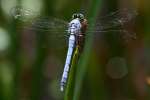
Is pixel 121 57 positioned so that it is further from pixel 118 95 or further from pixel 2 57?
pixel 2 57

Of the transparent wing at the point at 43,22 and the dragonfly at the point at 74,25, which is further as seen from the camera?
the transparent wing at the point at 43,22

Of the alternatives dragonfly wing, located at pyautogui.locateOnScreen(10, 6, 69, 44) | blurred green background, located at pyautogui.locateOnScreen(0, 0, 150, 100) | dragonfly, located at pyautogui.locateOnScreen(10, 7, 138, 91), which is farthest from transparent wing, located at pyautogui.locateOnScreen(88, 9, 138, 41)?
blurred green background, located at pyautogui.locateOnScreen(0, 0, 150, 100)

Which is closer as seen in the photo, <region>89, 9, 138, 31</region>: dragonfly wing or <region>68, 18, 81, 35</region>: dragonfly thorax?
<region>68, 18, 81, 35</region>: dragonfly thorax

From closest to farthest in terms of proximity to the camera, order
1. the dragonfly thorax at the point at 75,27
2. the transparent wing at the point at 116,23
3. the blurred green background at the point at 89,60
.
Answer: the dragonfly thorax at the point at 75,27 < the transparent wing at the point at 116,23 < the blurred green background at the point at 89,60

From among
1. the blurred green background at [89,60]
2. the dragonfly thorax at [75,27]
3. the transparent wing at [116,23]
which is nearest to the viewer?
the dragonfly thorax at [75,27]

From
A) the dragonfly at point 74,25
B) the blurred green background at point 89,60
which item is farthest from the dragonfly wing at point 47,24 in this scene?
the blurred green background at point 89,60

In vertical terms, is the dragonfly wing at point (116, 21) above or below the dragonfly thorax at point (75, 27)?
above

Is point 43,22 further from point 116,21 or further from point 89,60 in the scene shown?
point 89,60

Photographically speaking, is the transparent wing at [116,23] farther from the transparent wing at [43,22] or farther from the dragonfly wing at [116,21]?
the transparent wing at [43,22]

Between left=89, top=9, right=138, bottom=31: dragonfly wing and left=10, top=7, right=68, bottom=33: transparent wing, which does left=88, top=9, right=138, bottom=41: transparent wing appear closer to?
left=89, top=9, right=138, bottom=31: dragonfly wing

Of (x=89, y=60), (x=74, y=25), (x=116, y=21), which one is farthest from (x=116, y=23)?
(x=89, y=60)
